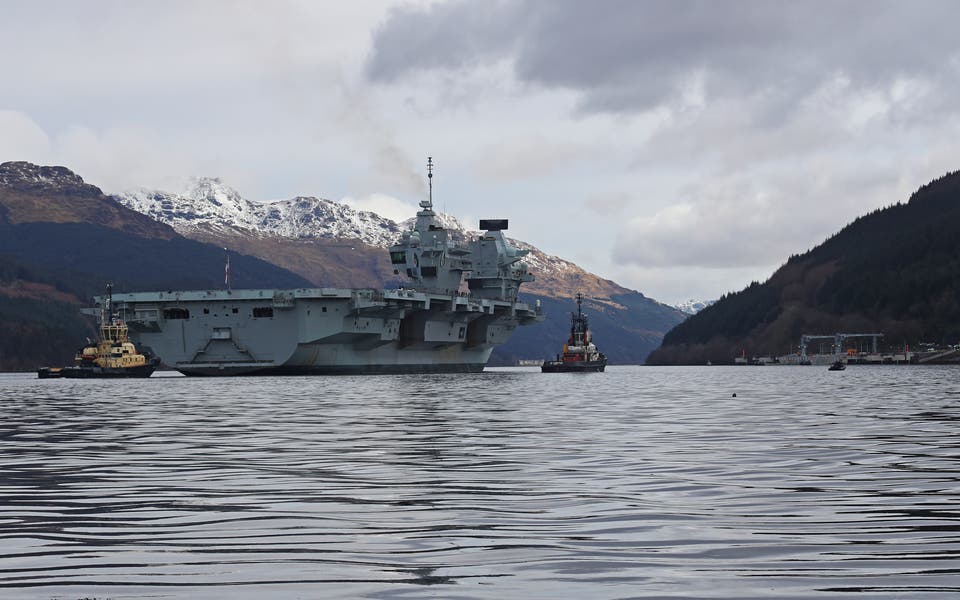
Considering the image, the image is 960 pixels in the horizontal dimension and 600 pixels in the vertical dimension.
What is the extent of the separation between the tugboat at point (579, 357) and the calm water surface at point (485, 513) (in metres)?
108

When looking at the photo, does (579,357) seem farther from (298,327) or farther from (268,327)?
(268,327)

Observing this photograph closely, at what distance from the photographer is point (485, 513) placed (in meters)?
14.8

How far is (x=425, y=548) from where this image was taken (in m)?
12.2

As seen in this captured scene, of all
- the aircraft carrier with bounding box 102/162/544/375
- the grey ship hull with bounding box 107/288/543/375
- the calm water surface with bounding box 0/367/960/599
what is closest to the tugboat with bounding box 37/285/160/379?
the aircraft carrier with bounding box 102/162/544/375

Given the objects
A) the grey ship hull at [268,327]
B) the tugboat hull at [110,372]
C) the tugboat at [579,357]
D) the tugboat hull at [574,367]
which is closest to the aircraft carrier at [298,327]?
the grey ship hull at [268,327]

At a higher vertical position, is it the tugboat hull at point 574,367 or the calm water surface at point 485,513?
the tugboat hull at point 574,367

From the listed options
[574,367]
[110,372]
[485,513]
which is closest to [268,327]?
[110,372]

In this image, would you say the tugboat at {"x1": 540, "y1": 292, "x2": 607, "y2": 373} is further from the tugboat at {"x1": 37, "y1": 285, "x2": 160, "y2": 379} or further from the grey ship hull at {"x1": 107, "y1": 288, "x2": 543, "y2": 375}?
the tugboat at {"x1": 37, "y1": 285, "x2": 160, "y2": 379}

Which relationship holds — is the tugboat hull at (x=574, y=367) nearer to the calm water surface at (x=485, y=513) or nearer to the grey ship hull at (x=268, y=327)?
the grey ship hull at (x=268, y=327)

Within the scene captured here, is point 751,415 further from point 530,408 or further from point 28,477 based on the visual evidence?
point 28,477

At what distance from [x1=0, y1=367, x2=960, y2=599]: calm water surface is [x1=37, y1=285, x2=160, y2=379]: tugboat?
294 ft

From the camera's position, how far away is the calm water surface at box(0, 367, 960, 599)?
33.9 ft

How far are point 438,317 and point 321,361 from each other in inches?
624

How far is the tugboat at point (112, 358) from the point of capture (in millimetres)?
118250
